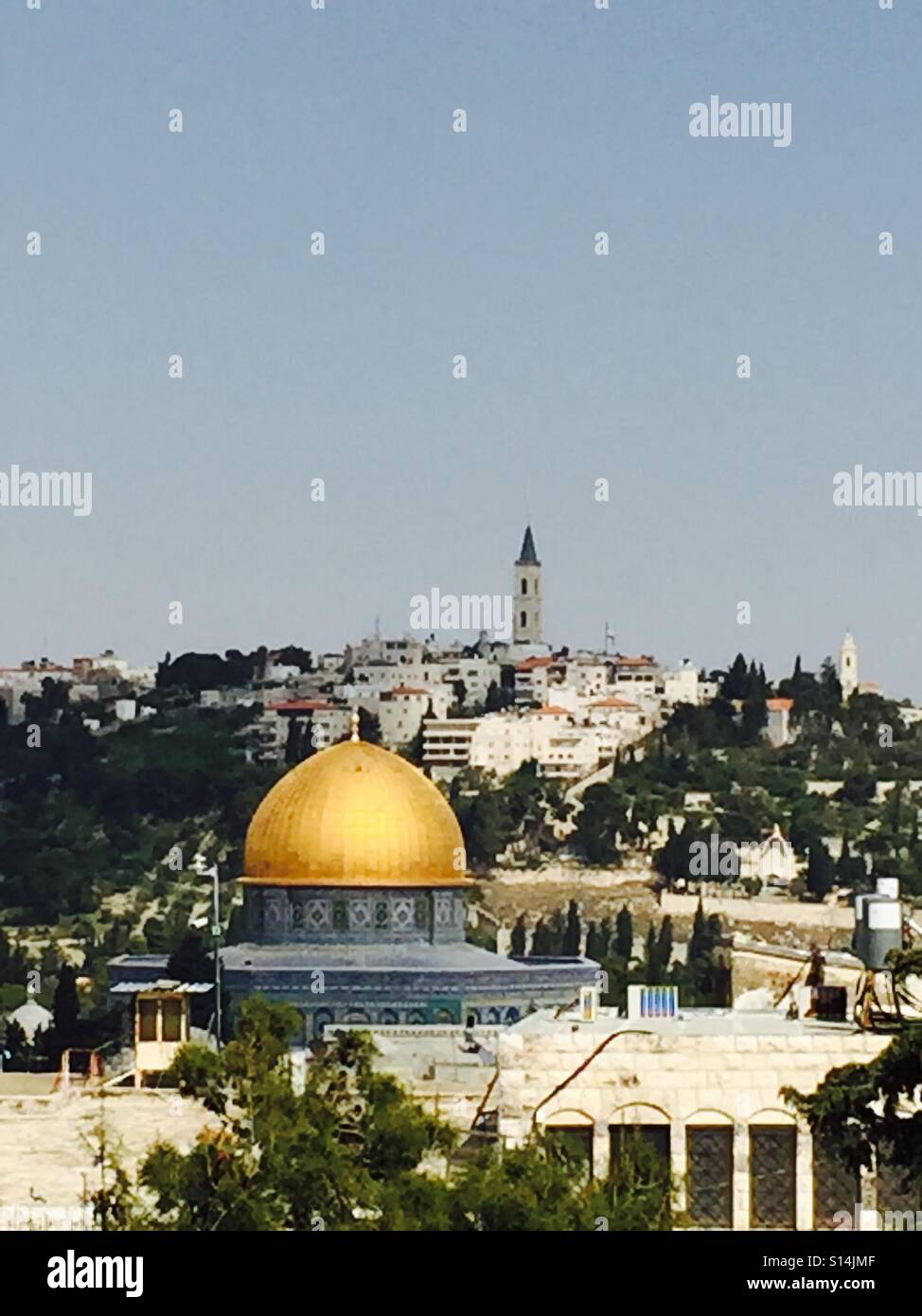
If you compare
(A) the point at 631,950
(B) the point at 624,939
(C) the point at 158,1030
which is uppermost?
(C) the point at 158,1030

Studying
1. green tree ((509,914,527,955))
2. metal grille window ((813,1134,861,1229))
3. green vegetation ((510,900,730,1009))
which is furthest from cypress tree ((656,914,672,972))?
metal grille window ((813,1134,861,1229))

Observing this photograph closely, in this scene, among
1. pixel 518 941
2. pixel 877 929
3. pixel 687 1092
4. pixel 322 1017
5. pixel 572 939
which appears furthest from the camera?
pixel 518 941

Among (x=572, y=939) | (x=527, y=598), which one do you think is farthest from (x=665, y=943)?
(x=527, y=598)

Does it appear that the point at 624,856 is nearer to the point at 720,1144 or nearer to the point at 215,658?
the point at 215,658

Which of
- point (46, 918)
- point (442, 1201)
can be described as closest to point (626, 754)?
point (46, 918)

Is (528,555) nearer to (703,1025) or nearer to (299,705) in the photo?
(299,705)

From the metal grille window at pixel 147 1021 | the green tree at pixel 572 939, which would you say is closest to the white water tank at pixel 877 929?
the metal grille window at pixel 147 1021

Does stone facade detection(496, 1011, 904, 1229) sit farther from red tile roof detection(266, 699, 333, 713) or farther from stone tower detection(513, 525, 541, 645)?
stone tower detection(513, 525, 541, 645)
